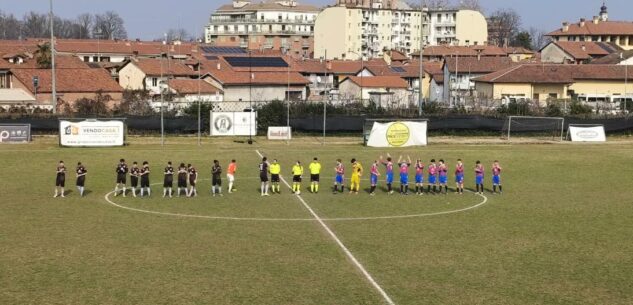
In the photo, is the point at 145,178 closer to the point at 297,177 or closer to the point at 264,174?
the point at 264,174

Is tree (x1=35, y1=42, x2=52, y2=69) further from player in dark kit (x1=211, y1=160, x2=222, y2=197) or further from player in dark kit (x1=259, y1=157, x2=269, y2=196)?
player in dark kit (x1=259, y1=157, x2=269, y2=196)

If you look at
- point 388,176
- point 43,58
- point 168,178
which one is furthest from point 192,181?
point 43,58

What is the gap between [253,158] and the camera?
4691 cm

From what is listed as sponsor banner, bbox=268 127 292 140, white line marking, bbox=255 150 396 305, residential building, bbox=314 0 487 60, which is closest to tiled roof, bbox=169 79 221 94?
sponsor banner, bbox=268 127 292 140

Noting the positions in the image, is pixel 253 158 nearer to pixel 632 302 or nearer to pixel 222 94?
pixel 632 302

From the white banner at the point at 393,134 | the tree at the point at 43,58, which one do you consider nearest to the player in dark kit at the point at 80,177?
the white banner at the point at 393,134

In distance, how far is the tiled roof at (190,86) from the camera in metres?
79.0

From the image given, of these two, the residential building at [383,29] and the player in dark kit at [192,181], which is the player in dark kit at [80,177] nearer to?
the player in dark kit at [192,181]

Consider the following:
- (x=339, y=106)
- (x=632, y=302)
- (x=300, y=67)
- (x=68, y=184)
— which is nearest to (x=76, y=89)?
(x=339, y=106)

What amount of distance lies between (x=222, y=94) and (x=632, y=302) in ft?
221

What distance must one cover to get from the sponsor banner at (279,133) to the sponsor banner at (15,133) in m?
17.3

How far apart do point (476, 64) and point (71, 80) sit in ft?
166

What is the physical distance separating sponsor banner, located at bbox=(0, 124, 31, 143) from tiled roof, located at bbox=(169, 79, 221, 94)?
24007 millimetres

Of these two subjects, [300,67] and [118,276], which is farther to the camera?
[300,67]
